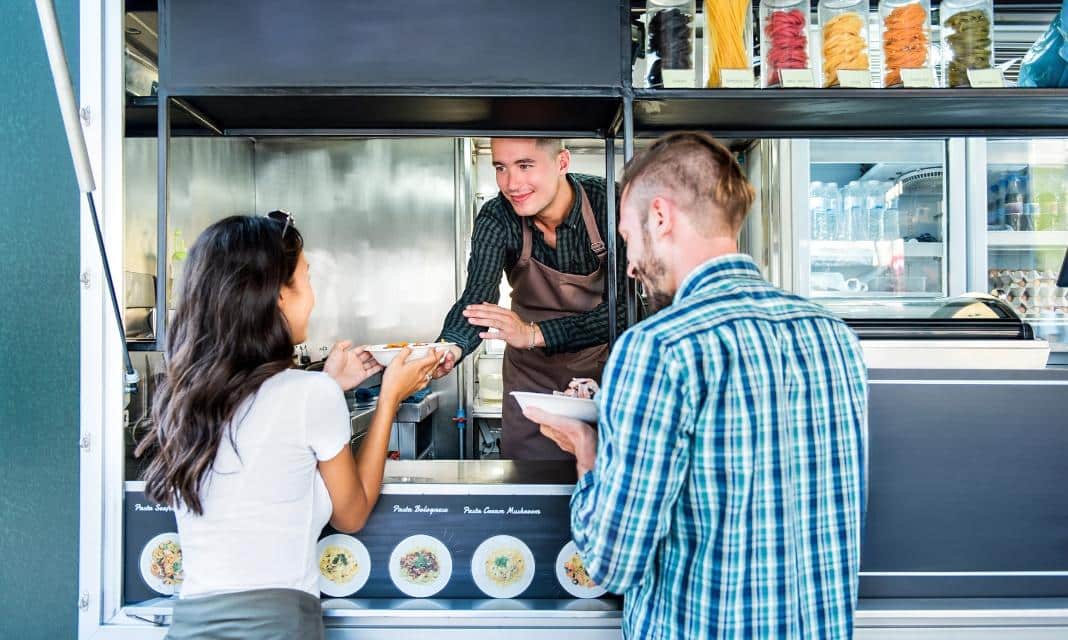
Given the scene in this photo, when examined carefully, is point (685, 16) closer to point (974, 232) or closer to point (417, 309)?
point (974, 232)

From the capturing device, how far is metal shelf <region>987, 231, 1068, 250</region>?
3480 millimetres

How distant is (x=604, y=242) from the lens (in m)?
2.57

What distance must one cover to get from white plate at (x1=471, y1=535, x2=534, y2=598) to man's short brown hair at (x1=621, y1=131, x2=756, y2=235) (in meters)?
0.86

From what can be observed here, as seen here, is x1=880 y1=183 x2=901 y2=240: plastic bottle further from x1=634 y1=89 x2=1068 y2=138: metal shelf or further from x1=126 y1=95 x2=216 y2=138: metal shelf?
x1=126 y1=95 x2=216 y2=138: metal shelf

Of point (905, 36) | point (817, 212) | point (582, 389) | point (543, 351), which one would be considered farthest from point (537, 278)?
point (817, 212)

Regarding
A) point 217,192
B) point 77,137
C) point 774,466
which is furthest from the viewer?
point 217,192

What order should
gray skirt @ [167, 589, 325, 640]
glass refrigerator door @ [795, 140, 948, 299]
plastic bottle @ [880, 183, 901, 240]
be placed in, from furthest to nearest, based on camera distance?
plastic bottle @ [880, 183, 901, 240] < glass refrigerator door @ [795, 140, 948, 299] < gray skirt @ [167, 589, 325, 640]

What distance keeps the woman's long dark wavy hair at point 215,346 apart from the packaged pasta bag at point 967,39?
1.57 metres

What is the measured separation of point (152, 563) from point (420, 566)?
594 millimetres

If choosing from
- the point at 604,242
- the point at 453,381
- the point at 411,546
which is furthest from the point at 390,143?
the point at 411,546

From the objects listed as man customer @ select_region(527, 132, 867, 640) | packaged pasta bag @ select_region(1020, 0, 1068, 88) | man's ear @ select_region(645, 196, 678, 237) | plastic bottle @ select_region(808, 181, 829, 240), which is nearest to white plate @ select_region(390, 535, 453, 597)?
man customer @ select_region(527, 132, 867, 640)

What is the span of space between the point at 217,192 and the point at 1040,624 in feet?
13.4

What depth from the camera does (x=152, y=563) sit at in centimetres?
160

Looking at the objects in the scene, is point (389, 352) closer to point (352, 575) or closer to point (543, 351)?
point (352, 575)
